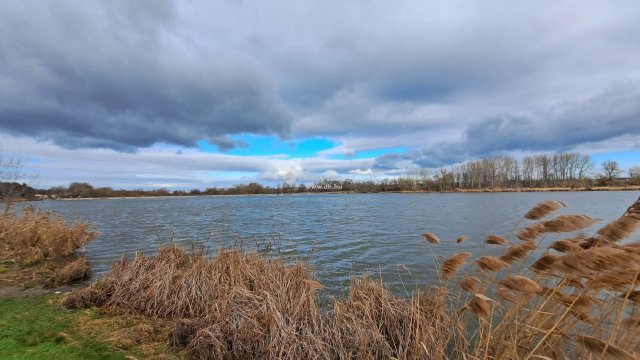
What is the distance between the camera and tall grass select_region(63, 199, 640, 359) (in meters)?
3.57

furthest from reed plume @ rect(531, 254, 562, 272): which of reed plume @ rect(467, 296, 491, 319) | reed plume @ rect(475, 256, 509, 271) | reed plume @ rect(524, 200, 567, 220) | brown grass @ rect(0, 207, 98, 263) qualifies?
brown grass @ rect(0, 207, 98, 263)

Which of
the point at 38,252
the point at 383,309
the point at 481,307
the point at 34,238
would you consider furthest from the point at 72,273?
the point at 481,307

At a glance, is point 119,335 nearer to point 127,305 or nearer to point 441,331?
point 127,305

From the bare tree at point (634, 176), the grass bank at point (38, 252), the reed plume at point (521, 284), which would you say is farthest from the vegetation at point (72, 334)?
the bare tree at point (634, 176)

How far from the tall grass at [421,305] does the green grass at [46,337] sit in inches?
38.2

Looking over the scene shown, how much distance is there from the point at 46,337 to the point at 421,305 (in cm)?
701

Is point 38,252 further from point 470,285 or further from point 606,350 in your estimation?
point 606,350

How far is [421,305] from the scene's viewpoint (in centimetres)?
675

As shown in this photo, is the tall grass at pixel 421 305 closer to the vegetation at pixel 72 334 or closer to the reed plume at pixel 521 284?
the reed plume at pixel 521 284

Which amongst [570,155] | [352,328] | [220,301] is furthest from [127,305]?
[570,155]

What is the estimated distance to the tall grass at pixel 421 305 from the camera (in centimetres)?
357

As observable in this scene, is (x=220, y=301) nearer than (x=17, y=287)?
Yes

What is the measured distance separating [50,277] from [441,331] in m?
13.2

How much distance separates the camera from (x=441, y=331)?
5578mm
